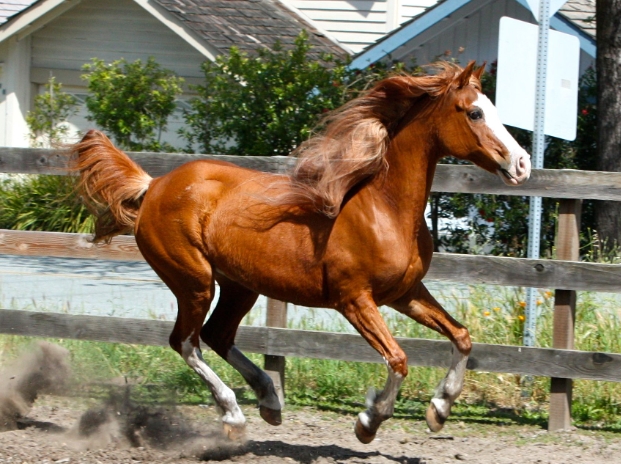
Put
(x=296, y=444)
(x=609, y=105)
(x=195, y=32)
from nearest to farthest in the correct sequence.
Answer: (x=296, y=444) < (x=609, y=105) < (x=195, y=32)

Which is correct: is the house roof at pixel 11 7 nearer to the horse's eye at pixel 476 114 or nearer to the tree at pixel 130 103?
the tree at pixel 130 103

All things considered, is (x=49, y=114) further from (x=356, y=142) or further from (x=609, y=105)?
(x=356, y=142)

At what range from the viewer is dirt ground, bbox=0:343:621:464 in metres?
4.87

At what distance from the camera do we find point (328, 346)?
5.72 meters

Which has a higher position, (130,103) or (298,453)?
(130,103)

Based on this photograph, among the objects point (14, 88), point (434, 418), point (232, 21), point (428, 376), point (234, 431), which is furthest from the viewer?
point (14, 88)

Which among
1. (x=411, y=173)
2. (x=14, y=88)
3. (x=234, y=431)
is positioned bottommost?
(x=234, y=431)

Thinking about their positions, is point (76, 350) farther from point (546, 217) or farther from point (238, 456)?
point (546, 217)

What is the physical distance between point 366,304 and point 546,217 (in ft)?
19.5

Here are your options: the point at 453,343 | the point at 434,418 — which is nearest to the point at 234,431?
the point at 434,418

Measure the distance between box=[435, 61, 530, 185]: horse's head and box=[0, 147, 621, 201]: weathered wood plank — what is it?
106 cm

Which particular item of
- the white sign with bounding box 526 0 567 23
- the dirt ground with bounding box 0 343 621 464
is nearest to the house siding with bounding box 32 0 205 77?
the white sign with bounding box 526 0 567 23

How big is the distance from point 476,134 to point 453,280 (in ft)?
4.86

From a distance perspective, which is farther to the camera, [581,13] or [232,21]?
[232,21]
